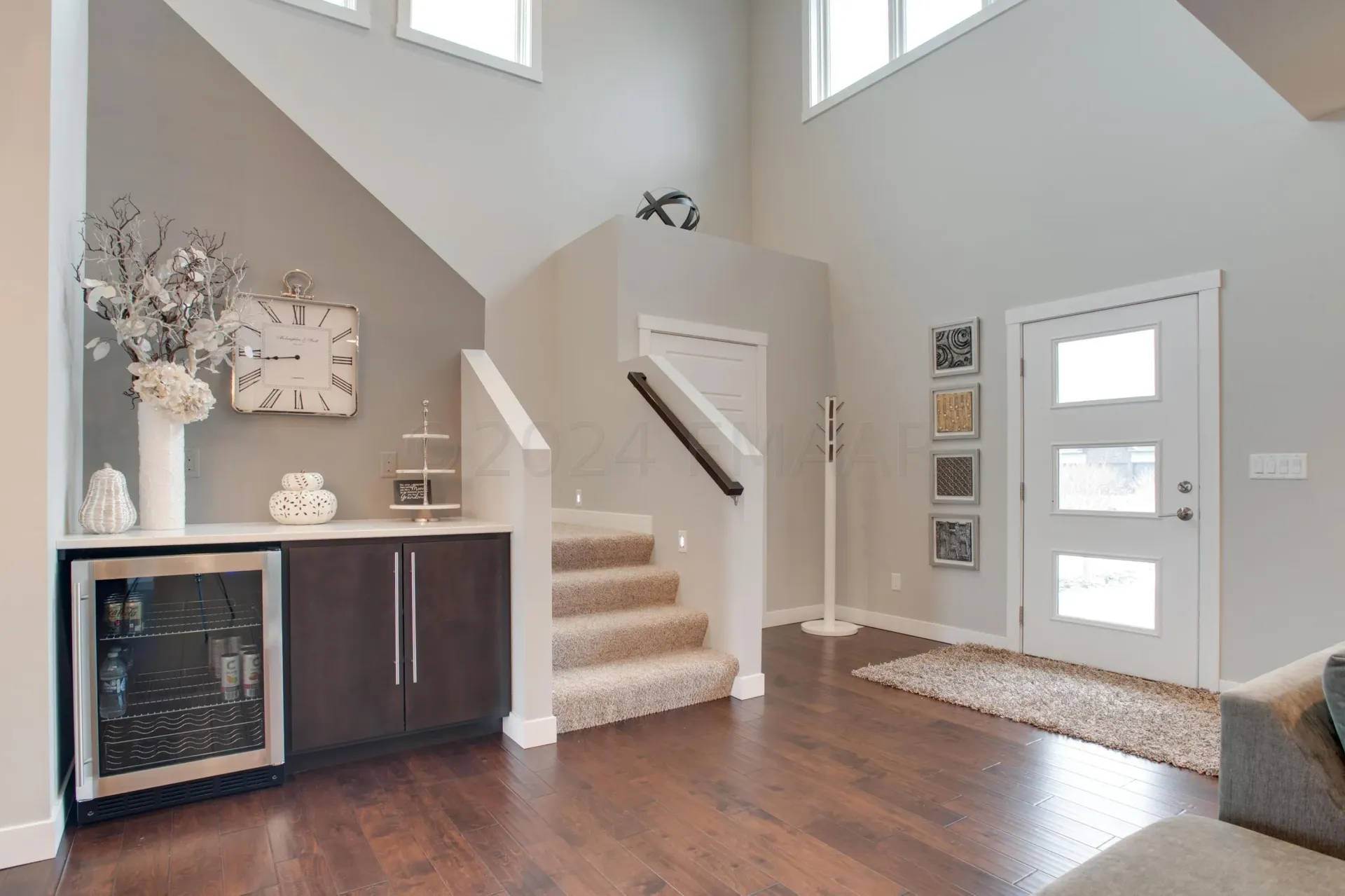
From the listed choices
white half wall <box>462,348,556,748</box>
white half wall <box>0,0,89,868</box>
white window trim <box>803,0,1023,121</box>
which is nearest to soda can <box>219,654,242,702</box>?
white half wall <box>0,0,89,868</box>

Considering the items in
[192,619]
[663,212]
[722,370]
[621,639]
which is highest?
[663,212]

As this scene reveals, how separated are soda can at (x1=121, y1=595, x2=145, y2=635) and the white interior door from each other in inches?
117

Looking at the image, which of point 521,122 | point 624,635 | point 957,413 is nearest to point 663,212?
point 521,122

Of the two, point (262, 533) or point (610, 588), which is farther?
point (610, 588)

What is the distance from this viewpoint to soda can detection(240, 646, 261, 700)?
2.77 m

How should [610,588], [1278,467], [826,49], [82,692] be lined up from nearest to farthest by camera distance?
1. [82,692]
2. [1278,467]
3. [610,588]
4. [826,49]

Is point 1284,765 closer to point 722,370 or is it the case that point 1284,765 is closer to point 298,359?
point 298,359

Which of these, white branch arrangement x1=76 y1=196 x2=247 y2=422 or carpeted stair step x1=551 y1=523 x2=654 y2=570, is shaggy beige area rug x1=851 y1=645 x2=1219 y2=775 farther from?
white branch arrangement x1=76 y1=196 x2=247 y2=422

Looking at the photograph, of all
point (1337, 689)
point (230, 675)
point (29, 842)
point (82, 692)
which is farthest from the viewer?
point (230, 675)

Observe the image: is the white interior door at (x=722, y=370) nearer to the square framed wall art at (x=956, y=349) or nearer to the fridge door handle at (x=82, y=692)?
the square framed wall art at (x=956, y=349)

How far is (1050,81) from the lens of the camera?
4.44 m

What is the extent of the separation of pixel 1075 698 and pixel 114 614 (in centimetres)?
403

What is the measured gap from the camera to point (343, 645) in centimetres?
291

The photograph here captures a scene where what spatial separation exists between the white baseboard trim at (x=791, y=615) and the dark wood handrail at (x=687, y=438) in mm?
1885
